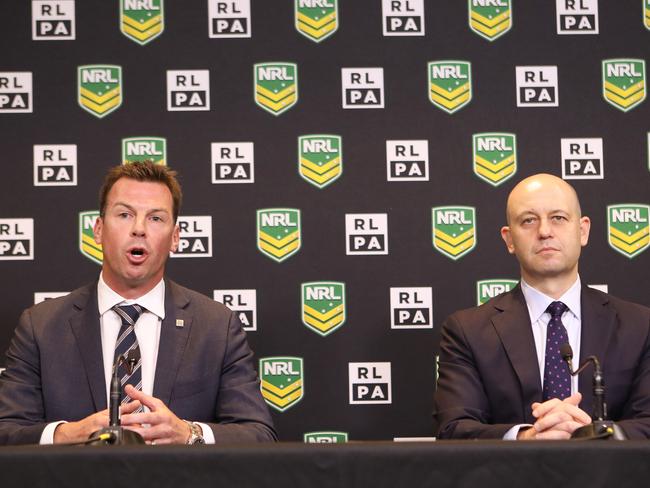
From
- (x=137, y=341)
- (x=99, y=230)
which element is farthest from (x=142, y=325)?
(x=99, y=230)

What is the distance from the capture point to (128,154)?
3666 mm

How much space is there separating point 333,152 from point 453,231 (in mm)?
576

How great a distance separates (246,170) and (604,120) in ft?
4.78

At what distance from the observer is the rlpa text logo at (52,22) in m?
3.71

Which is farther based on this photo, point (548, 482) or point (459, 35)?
point (459, 35)

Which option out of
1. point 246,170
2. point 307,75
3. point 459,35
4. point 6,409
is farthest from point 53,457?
point 459,35

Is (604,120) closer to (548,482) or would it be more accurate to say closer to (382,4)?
(382,4)

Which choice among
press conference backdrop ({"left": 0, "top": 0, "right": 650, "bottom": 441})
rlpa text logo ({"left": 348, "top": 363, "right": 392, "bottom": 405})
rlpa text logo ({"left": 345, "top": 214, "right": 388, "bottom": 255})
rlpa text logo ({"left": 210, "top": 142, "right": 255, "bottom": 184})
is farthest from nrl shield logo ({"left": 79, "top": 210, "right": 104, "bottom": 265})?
rlpa text logo ({"left": 348, "top": 363, "right": 392, "bottom": 405})

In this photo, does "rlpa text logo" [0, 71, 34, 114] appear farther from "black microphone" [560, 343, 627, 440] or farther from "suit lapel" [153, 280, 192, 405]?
"black microphone" [560, 343, 627, 440]

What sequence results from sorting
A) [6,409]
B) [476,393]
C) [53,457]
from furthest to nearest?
[476,393] → [6,409] → [53,457]

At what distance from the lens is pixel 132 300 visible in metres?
3.02

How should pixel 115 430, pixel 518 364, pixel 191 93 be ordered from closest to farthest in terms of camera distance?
pixel 115 430, pixel 518 364, pixel 191 93

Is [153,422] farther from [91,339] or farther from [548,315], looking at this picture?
[548,315]

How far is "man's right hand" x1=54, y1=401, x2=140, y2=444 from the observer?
2445 millimetres
